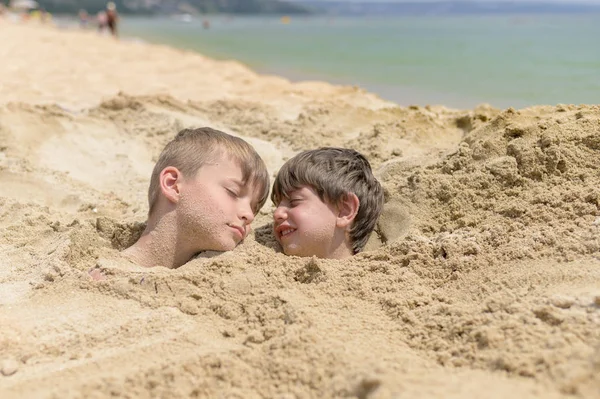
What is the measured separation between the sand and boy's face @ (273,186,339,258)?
169 mm

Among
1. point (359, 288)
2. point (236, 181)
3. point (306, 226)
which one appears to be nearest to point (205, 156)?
point (236, 181)

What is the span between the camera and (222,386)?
5.89ft

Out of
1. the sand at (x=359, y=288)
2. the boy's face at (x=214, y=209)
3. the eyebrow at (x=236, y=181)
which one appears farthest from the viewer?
the eyebrow at (x=236, y=181)

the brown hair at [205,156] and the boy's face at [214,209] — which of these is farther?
the brown hair at [205,156]

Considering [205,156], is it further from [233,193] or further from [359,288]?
[359,288]

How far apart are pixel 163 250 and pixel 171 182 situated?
349mm

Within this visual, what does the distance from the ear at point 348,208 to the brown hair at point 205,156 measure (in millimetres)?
421

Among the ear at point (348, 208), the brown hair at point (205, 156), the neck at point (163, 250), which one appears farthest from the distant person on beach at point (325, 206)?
the neck at point (163, 250)

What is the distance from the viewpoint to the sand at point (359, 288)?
1.77 meters

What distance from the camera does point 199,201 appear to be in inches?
111

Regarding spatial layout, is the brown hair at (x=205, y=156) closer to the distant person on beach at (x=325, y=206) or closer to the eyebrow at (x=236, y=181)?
the eyebrow at (x=236, y=181)

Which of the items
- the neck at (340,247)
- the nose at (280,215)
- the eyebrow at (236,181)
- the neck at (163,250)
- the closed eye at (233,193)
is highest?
the eyebrow at (236,181)

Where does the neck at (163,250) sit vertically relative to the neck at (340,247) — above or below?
below

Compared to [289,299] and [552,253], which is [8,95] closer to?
[289,299]
